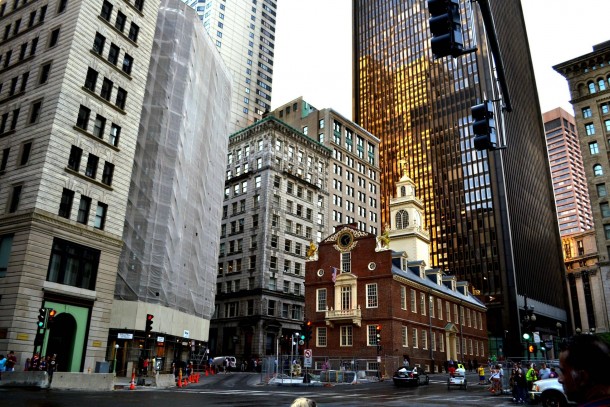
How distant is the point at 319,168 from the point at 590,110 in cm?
4394

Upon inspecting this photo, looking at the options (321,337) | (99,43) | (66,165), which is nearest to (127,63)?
(99,43)

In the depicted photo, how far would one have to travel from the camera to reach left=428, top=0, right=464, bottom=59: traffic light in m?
9.27

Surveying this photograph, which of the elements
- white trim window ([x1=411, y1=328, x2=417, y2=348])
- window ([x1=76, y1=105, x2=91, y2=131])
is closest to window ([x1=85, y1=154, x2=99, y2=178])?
window ([x1=76, y1=105, x2=91, y2=131])

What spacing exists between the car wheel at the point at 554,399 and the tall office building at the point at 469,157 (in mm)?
81410

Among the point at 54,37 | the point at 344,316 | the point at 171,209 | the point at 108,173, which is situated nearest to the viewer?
the point at 54,37

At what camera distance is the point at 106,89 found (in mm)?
37375

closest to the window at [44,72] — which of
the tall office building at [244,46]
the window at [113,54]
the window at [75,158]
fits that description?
the window at [113,54]

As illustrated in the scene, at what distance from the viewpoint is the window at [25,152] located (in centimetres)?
3331

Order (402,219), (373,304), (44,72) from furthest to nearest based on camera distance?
1. (402,219)
2. (373,304)
3. (44,72)

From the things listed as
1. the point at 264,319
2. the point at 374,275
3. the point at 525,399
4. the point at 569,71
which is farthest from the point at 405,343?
the point at 569,71

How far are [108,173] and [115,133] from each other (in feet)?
11.1

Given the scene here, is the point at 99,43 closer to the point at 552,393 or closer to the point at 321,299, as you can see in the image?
the point at 321,299

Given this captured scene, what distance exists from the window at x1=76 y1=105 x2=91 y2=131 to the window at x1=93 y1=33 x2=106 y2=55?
4958 mm

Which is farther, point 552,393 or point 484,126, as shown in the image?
point 552,393
